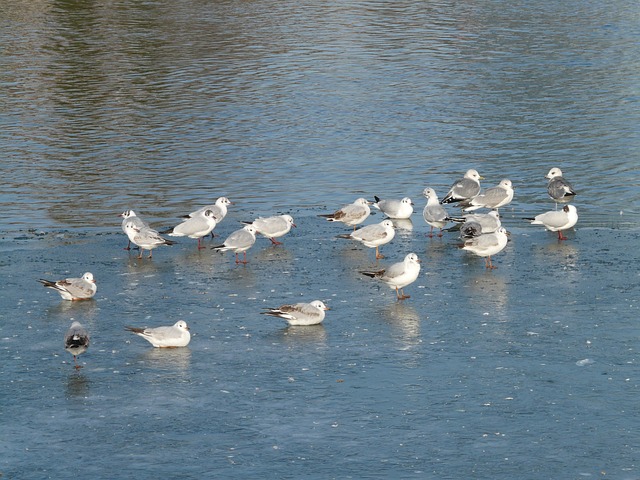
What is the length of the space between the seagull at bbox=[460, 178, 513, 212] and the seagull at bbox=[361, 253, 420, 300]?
446 centimetres

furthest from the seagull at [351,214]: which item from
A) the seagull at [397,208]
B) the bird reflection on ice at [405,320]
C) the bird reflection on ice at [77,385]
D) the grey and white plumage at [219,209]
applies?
the bird reflection on ice at [77,385]

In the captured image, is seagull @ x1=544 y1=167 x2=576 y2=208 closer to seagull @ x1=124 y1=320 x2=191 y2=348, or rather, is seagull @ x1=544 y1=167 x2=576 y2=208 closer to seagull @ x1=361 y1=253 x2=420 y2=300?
seagull @ x1=361 y1=253 x2=420 y2=300

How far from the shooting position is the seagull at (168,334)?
13.6 metres

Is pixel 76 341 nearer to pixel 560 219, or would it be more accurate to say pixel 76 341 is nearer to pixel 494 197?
pixel 560 219

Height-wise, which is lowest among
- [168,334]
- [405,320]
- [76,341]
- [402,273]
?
[405,320]

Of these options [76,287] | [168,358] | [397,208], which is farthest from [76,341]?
[397,208]

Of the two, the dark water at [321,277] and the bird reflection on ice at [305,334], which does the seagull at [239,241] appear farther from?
the bird reflection on ice at [305,334]

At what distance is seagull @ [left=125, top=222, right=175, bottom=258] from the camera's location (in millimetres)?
17562

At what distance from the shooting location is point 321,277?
656 inches

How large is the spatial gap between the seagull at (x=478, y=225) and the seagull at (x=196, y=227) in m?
3.85

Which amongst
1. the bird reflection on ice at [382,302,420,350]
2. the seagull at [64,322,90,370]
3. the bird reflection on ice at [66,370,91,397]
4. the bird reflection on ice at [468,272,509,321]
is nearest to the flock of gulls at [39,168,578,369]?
the bird reflection on ice at [382,302,420,350]

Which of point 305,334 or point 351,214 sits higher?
point 351,214

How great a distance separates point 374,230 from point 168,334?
15.8ft

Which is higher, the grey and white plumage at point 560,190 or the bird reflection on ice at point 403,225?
the grey and white plumage at point 560,190
